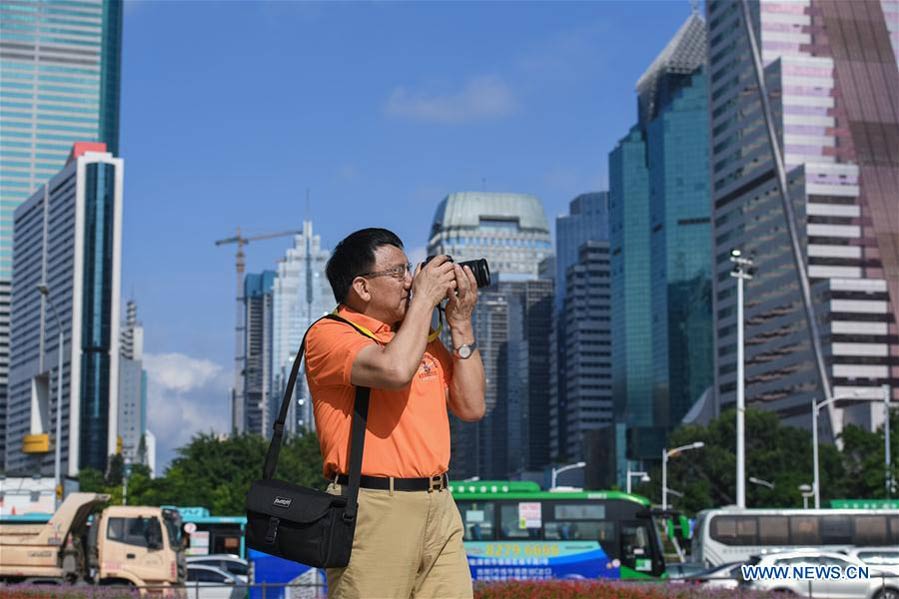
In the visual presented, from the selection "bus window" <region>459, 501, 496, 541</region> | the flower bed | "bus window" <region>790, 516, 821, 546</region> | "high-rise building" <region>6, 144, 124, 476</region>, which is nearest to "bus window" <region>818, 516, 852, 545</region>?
"bus window" <region>790, 516, 821, 546</region>

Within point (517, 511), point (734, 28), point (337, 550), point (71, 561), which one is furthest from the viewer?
point (734, 28)

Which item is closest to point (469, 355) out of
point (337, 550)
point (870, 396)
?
point (337, 550)

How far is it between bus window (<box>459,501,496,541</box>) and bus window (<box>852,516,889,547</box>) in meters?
12.4

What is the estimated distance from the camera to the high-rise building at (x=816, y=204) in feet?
400

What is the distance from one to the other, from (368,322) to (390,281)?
7.9 inches

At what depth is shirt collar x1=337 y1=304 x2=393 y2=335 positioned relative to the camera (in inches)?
215

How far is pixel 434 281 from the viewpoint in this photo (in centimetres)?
523

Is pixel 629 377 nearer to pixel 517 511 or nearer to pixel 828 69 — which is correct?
pixel 828 69

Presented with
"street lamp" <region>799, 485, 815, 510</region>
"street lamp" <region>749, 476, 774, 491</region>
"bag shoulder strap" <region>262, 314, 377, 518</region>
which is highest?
"bag shoulder strap" <region>262, 314, 377, 518</region>

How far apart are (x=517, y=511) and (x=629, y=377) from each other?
168626 mm

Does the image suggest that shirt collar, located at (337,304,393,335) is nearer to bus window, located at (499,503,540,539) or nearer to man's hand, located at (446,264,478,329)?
man's hand, located at (446,264,478,329)

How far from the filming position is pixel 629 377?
7736 inches

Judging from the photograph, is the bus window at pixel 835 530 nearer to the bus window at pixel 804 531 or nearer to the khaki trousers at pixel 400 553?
→ the bus window at pixel 804 531

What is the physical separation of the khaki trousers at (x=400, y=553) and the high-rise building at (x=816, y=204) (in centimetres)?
11305
